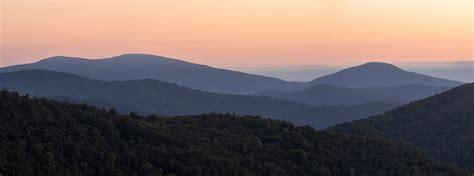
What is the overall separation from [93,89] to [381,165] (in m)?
97.1

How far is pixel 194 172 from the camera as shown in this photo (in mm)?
25781

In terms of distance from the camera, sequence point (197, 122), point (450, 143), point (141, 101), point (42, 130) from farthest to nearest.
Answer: point (141, 101) → point (450, 143) → point (197, 122) → point (42, 130)

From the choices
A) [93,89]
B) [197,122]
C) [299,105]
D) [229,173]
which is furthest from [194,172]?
[93,89]

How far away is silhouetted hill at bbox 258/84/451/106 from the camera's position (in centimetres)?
15162

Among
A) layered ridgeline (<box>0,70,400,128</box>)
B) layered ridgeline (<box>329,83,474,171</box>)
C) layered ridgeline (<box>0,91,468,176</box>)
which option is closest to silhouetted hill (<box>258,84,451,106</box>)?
layered ridgeline (<box>0,70,400,128</box>)

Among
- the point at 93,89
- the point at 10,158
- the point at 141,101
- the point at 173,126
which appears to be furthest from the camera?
the point at 93,89

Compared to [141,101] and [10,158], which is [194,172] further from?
[141,101]

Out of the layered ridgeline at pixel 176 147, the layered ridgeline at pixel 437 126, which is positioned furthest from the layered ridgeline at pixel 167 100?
the layered ridgeline at pixel 176 147

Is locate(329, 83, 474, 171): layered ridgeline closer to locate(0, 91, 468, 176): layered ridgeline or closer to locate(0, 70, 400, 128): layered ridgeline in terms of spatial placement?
locate(0, 91, 468, 176): layered ridgeline

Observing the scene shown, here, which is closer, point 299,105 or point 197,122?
point 197,122

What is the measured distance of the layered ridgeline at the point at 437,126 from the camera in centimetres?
4428

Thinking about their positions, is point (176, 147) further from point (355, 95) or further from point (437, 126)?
point (355, 95)

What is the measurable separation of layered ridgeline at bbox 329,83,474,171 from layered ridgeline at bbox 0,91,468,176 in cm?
828

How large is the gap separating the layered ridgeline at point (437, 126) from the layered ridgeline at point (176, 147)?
27.2 feet
